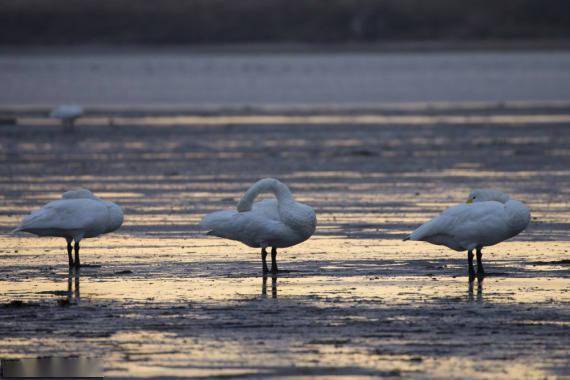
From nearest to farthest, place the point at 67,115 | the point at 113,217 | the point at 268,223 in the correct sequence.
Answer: the point at 268,223 < the point at 113,217 < the point at 67,115

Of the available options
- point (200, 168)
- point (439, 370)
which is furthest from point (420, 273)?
point (200, 168)

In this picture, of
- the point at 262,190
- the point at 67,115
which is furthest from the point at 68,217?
the point at 67,115

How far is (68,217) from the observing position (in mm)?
13031

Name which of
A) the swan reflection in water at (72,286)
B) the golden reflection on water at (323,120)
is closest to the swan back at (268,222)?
the swan reflection in water at (72,286)

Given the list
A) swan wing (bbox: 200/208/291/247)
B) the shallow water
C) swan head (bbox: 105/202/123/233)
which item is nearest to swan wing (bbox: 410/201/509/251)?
swan wing (bbox: 200/208/291/247)

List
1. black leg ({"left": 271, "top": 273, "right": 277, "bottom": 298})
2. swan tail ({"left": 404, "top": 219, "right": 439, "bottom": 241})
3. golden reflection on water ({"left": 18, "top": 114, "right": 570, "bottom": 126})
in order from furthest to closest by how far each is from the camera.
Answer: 1. golden reflection on water ({"left": 18, "top": 114, "right": 570, "bottom": 126})
2. swan tail ({"left": 404, "top": 219, "right": 439, "bottom": 241})
3. black leg ({"left": 271, "top": 273, "right": 277, "bottom": 298})

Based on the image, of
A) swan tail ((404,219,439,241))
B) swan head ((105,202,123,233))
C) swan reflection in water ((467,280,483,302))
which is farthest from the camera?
swan head ((105,202,123,233))

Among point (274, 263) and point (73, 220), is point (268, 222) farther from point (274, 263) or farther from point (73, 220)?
point (73, 220)

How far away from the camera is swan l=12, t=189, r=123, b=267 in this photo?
1292 cm

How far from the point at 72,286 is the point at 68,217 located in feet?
3.87

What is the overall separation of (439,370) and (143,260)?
5469 mm

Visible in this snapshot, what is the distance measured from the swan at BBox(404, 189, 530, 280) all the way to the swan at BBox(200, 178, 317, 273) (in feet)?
3.56

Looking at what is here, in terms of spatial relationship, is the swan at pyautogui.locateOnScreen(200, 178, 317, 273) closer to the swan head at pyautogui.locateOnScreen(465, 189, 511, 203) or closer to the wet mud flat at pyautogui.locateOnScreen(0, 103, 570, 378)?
the wet mud flat at pyautogui.locateOnScreen(0, 103, 570, 378)

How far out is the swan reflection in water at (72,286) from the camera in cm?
1127
